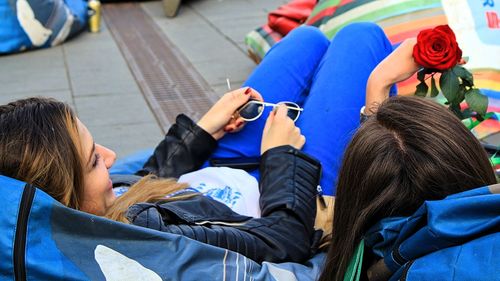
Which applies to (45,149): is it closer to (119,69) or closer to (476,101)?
(476,101)

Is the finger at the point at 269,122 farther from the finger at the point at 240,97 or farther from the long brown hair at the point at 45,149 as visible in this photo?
the long brown hair at the point at 45,149

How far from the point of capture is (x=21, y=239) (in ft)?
5.21

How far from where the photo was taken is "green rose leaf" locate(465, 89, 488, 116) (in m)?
2.53

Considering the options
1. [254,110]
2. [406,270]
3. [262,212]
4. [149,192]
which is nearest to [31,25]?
[254,110]

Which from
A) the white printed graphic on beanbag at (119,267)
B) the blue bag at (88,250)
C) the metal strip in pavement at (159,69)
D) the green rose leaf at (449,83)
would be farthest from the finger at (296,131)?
the metal strip in pavement at (159,69)

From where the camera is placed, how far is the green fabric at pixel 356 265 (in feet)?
5.90

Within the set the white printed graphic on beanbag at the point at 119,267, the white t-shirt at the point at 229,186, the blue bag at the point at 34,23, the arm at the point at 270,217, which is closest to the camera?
the white printed graphic on beanbag at the point at 119,267

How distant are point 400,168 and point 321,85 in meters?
1.20

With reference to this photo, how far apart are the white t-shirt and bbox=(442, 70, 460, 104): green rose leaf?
76 cm

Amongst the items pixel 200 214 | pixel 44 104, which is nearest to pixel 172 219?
pixel 200 214

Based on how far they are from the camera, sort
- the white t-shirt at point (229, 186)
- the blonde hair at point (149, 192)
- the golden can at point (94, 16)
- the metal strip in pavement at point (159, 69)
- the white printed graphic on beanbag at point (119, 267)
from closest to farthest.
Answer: the white printed graphic on beanbag at point (119, 267), the blonde hair at point (149, 192), the white t-shirt at point (229, 186), the metal strip in pavement at point (159, 69), the golden can at point (94, 16)

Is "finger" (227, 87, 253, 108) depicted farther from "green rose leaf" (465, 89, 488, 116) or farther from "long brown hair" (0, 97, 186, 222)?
"long brown hair" (0, 97, 186, 222)

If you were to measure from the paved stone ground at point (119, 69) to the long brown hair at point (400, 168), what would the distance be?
233 cm

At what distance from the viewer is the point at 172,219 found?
223cm
